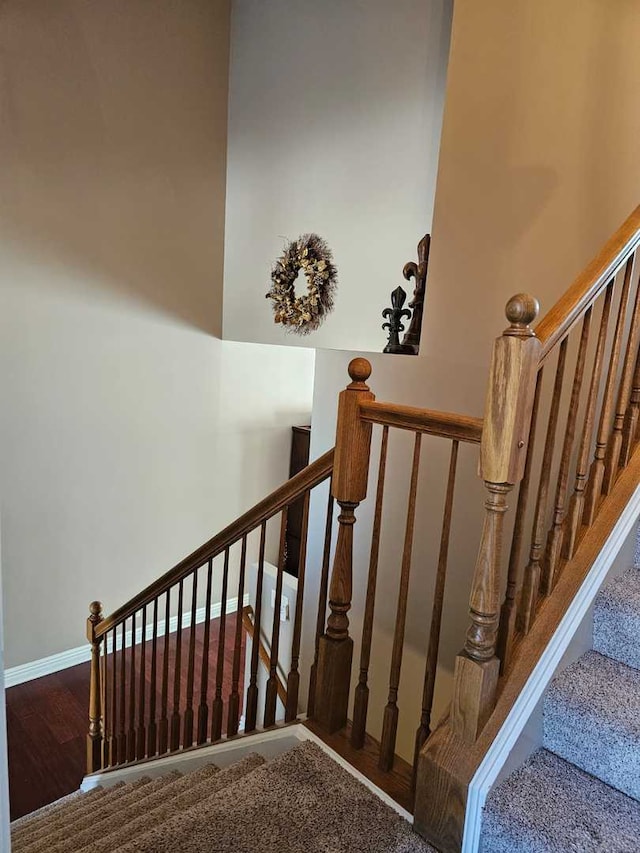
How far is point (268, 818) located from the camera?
4.57 feet

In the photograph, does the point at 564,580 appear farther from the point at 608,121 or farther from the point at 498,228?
the point at 608,121

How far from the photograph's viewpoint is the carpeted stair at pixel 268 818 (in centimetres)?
132

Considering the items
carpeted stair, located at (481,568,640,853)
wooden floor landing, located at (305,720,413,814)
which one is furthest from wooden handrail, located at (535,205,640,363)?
wooden floor landing, located at (305,720,413,814)

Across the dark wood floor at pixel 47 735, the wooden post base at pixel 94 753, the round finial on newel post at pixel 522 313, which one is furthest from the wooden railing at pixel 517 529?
the dark wood floor at pixel 47 735

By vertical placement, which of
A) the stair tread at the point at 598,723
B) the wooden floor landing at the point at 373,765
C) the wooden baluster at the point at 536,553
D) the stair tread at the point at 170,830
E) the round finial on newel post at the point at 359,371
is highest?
the round finial on newel post at the point at 359,371

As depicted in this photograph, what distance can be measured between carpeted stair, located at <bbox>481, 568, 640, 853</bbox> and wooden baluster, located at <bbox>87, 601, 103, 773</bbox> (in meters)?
2.27

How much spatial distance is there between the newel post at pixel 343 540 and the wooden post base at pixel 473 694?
17.4 inches

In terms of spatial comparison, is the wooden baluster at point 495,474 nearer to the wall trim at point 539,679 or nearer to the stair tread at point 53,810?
the wall trim at point 539,679

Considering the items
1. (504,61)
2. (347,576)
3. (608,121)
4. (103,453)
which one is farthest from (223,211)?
(347,576)

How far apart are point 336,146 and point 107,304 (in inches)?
70.6

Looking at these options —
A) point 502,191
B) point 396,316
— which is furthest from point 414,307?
point 502,191

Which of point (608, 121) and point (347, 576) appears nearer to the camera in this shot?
point (347, 576)

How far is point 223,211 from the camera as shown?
434cm

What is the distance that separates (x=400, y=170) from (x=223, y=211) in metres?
1.72
